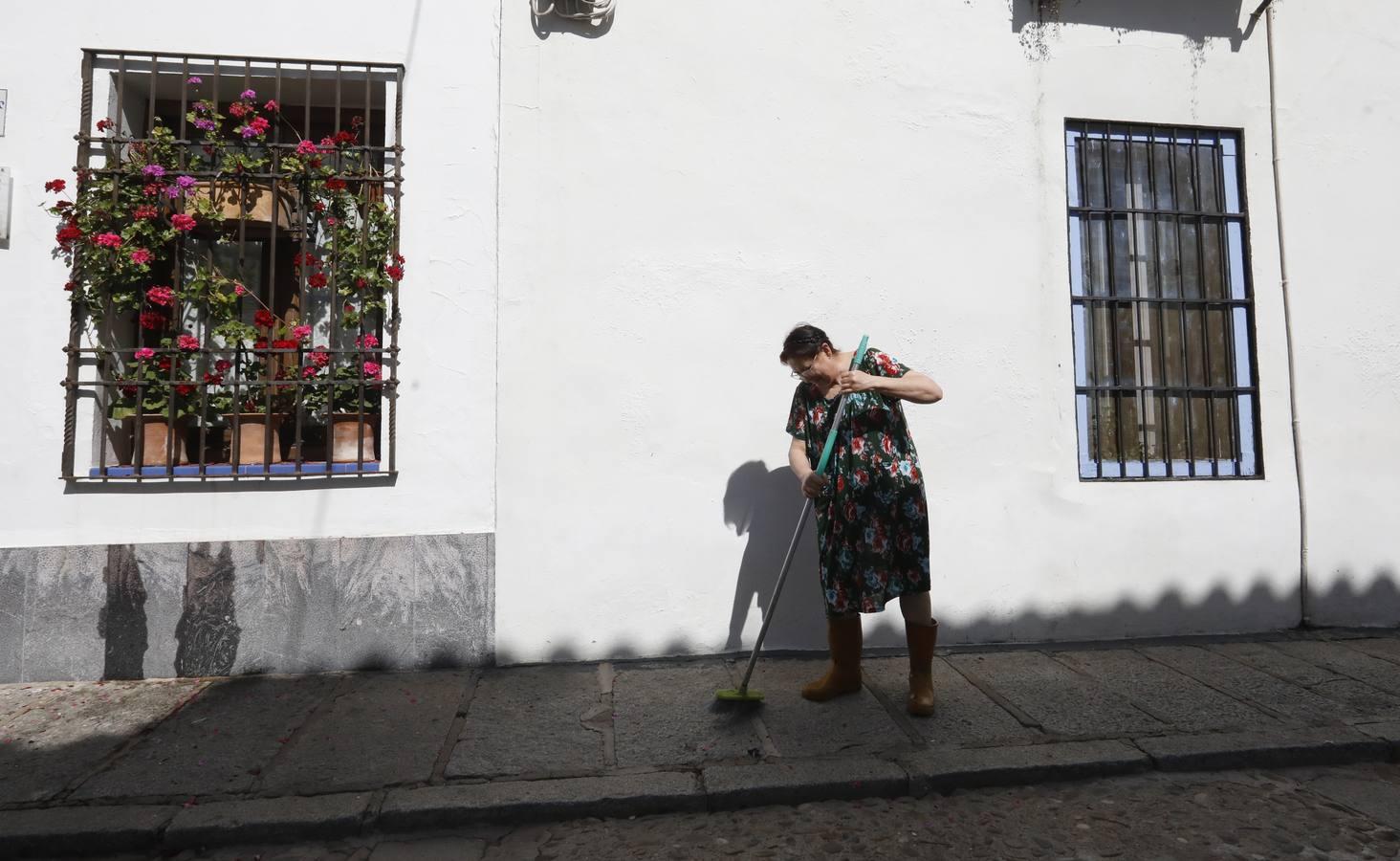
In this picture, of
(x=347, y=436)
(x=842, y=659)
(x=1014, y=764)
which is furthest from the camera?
(x=347, y=436)

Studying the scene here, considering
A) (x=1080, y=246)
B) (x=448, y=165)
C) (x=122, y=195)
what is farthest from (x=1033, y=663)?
(x=122, y=195)

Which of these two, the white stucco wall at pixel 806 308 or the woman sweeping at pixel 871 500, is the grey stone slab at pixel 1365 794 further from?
the white stucco wall at pixel 806 308

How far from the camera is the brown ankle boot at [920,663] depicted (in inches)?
147

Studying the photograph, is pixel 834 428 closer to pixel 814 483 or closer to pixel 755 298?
pixel 814 483

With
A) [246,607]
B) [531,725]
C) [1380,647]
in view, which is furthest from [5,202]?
[1380,647]

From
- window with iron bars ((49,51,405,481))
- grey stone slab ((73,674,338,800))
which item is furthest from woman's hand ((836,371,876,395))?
grey stone slab ((73,674,338,800))

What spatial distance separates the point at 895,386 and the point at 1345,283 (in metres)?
3.60

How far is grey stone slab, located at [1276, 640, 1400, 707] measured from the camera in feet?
13.6

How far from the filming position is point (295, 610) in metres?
4.35

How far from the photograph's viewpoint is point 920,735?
351 centimetres

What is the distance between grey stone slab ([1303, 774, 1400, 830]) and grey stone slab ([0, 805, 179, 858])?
4102 mm

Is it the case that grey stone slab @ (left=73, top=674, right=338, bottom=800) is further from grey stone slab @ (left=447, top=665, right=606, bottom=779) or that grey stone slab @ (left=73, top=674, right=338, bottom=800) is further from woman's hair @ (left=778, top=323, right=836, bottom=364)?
woman's hair @ (left=778, top=323, right=836, bottom=364)

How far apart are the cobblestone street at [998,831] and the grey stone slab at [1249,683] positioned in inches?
22.4

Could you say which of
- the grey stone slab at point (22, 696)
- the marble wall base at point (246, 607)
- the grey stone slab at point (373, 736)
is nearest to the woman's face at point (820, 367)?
the marble wall base at point (246, 607)
